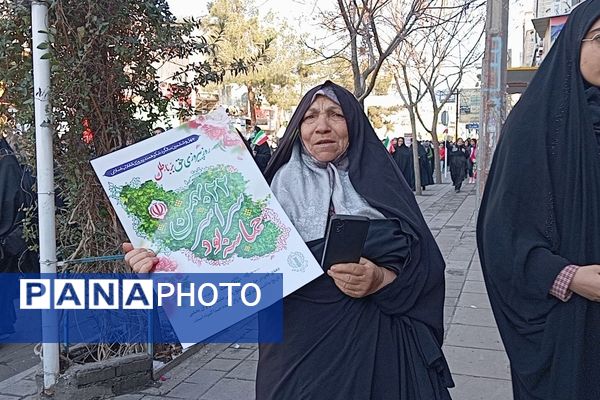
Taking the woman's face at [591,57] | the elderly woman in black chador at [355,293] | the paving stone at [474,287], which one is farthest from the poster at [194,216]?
the paving stone at [474,287]

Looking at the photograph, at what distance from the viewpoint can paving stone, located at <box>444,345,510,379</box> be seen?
4.23 meters

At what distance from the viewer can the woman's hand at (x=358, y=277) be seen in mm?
1786

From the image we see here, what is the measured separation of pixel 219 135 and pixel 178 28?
2.07 m

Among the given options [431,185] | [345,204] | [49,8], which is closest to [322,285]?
[345,204]

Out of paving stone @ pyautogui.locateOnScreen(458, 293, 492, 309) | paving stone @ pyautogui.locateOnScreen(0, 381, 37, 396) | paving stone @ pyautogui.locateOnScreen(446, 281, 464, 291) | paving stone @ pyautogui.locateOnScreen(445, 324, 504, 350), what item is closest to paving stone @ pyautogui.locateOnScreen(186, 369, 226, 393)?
paving stone @ pyautogui.locateOnScreen(0, 381, 37, 396)

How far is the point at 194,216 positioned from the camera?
1.87 metres

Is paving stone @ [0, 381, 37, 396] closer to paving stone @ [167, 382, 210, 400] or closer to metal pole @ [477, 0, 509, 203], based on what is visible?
paving stone @ [167, 382, 210, 400]

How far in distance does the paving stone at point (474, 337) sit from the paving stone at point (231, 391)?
176 cm

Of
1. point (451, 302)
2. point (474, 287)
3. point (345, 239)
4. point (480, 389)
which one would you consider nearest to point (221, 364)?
point (480, 389)

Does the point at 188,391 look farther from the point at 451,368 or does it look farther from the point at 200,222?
the point at 200,222

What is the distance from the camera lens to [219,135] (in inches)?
76.4

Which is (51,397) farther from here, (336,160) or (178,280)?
(336,160)

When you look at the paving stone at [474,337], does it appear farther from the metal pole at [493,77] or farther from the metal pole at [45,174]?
the metal pole at [45,174]

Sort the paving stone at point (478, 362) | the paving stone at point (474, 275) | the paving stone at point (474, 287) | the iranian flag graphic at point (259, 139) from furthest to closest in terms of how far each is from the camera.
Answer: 1. the iranian flag graphic at point (259, 139)
2. the paving stone at point (474, 275)
3. the paving stone at point (474, 287)
4. the paving stone at point (478, 362)
